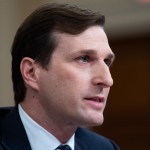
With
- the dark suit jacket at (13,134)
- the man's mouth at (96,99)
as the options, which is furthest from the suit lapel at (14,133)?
the man's mouth at (96,99)

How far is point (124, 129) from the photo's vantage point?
7.70 m

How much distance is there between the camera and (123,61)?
777 centimetres

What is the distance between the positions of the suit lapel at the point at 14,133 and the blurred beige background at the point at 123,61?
4.03m

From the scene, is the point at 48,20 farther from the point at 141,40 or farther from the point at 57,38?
the point at 141,40

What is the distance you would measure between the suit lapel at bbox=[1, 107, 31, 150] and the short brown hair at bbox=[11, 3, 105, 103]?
0.39 feet

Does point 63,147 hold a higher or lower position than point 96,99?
lower

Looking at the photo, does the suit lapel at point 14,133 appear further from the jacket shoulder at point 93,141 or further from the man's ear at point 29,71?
the jacket shoulder at point 93,141

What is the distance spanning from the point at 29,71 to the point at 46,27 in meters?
0.23

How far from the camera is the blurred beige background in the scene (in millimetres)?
7312

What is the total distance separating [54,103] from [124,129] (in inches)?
178

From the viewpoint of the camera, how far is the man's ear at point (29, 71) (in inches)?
130

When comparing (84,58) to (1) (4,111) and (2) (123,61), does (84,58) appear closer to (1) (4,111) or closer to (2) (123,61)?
(1) (4,111)

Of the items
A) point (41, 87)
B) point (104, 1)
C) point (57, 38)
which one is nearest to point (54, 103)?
point (41, 87)

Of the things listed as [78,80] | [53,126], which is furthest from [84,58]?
[53,126]
